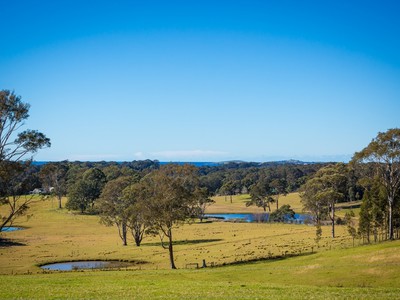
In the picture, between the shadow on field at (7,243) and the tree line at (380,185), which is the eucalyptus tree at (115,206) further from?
the tree line at (380,185)

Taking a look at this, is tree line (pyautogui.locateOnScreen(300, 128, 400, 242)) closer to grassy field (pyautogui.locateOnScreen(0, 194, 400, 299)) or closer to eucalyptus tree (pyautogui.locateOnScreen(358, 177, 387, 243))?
eucalyptus tree (pyautogui.locateOnScreen(358, 177, 387, 243))

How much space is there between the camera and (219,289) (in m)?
27.9

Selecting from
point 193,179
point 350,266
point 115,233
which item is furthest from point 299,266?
point 193,179

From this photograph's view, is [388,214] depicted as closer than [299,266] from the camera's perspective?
No

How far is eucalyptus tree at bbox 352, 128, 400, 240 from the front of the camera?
54656 millimetres

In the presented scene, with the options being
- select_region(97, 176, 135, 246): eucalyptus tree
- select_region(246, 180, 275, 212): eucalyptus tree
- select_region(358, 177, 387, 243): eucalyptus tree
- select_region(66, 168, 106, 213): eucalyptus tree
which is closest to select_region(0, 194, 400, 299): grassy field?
select_region(97, 176, 135, 246): eucalyptus tree

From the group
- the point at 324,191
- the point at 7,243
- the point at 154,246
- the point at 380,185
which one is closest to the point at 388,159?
the point at 380,185

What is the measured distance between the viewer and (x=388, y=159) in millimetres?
55125

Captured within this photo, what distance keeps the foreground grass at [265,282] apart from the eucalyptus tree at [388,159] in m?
12.9

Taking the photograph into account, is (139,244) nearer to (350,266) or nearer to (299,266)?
(299,266)

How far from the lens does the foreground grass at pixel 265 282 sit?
84.2 feet

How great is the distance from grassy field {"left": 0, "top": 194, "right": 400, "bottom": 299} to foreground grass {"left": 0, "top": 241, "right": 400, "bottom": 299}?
2.7 inches

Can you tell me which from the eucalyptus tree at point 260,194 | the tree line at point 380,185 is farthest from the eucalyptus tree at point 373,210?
the eucalyptus tree at point 260,194

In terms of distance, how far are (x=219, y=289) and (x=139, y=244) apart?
46287 mm
